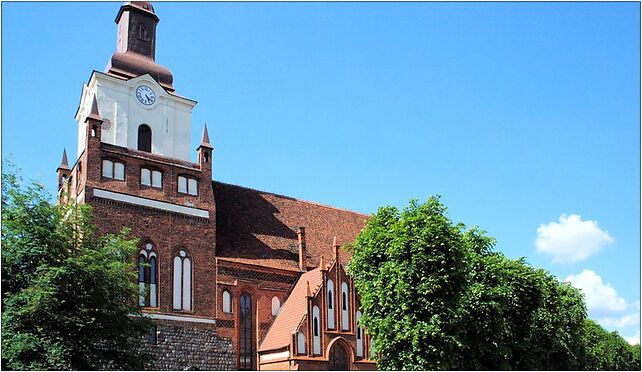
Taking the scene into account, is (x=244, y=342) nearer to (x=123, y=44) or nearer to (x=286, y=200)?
(x=286, y=200)

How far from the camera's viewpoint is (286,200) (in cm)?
4619

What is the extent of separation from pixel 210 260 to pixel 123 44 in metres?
13.0

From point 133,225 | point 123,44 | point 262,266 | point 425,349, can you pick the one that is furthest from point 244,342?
point 123,44

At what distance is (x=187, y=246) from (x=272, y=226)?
698 cm

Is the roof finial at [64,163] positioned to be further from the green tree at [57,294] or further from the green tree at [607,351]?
the green tree at [607,351]

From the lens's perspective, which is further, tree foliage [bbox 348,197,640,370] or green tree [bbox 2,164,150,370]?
tree foliage [bbox 348,197,640,370]

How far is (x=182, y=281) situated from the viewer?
1439 inches

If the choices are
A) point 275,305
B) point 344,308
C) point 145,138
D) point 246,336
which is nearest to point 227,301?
point 246,336

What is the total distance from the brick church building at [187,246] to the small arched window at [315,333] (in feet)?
0.19

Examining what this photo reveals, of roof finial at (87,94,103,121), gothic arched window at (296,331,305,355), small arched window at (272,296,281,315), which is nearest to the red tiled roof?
small arched window at (272,296,281,315)

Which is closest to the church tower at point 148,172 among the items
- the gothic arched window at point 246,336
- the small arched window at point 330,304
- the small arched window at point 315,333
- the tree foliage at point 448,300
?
the gothic arched window at point 246,336

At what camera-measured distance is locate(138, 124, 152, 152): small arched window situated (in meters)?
39.0

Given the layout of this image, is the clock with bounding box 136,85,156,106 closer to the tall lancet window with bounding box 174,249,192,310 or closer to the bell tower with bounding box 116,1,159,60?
the bell tower with bounding box 116,1,159,60

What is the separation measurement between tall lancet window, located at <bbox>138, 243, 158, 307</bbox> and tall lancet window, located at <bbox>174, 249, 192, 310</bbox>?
1.07m
